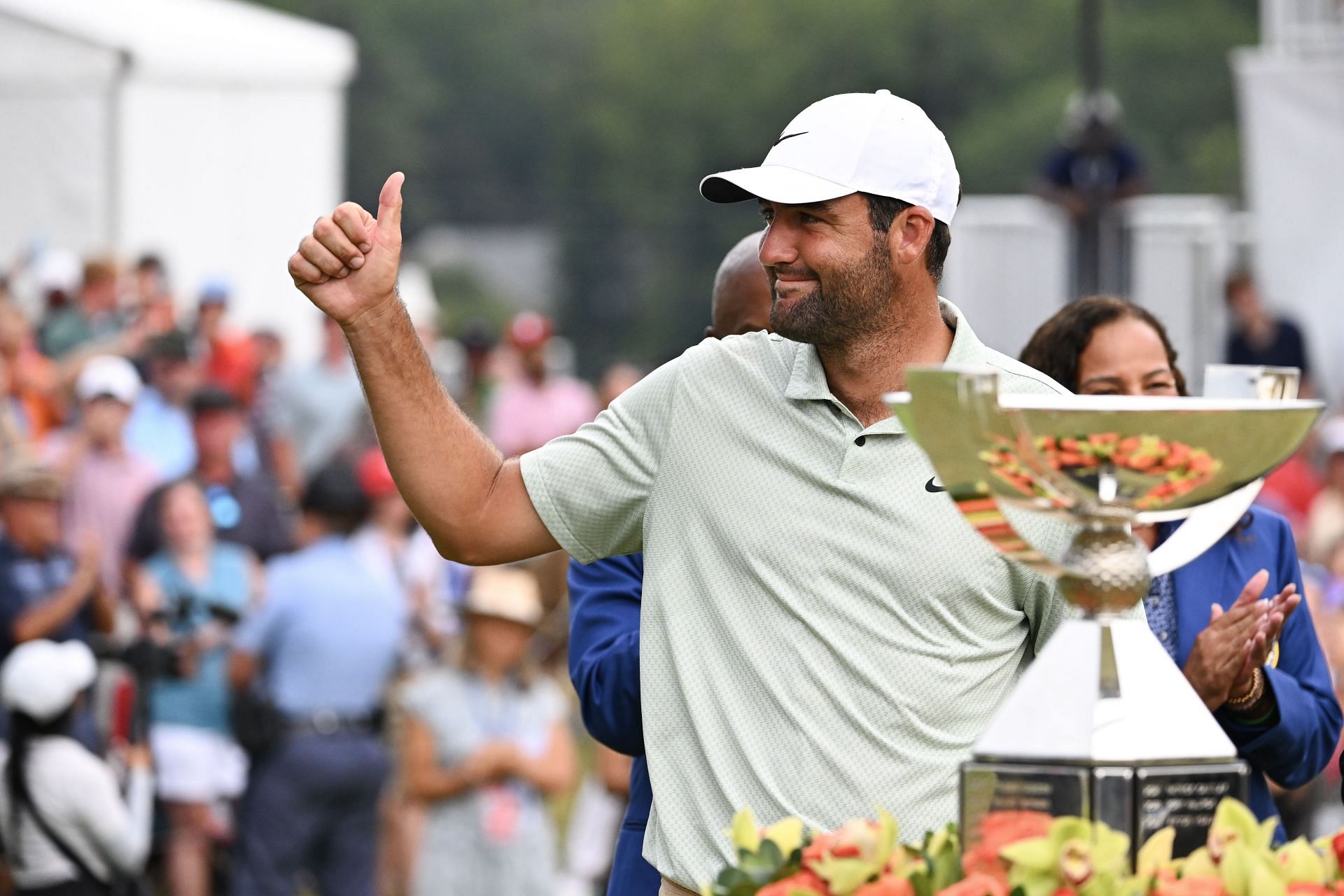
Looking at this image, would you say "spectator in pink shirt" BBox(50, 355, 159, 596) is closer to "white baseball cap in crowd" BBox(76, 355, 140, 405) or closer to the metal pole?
"white baseball cap in crowd" BBox(76, 355, 140, 405)

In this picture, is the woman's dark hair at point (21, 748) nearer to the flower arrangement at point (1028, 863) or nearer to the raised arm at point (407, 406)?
the raised arm at point (407, 406)

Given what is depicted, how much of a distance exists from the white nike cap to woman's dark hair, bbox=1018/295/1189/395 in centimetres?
107

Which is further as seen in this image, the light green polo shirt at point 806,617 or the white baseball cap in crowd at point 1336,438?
the white baseball cap in crowd at point 1336,438

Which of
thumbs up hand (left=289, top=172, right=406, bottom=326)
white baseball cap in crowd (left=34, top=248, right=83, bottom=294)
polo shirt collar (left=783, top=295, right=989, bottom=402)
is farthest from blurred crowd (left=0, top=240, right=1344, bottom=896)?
thumbs up hand (left=289, top=172, right=406, bottom=326)

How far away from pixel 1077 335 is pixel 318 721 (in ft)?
14.4

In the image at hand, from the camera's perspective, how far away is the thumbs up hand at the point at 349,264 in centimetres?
286

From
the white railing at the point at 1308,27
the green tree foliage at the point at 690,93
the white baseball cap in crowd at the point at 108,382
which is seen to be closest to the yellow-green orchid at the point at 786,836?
the white baseball cap in crowd at the point at 108,382

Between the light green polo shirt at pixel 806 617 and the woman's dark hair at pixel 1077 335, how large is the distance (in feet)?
2.95

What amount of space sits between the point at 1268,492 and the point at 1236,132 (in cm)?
4605

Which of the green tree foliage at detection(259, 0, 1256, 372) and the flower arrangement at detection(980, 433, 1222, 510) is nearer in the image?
the flower arrangement at detection(980, 433, 1222, 510)

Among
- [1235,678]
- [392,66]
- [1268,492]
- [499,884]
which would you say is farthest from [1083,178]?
[392,66]

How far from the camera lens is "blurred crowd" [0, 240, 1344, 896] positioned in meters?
7.65

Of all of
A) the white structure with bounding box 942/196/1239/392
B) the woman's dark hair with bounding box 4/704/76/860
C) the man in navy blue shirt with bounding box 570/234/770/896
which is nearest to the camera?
the man in navy blue shirt with bounding box 570/234/770/896

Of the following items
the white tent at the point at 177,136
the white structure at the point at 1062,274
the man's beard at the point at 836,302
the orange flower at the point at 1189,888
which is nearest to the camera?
the orange flower at the point at 1189,888
